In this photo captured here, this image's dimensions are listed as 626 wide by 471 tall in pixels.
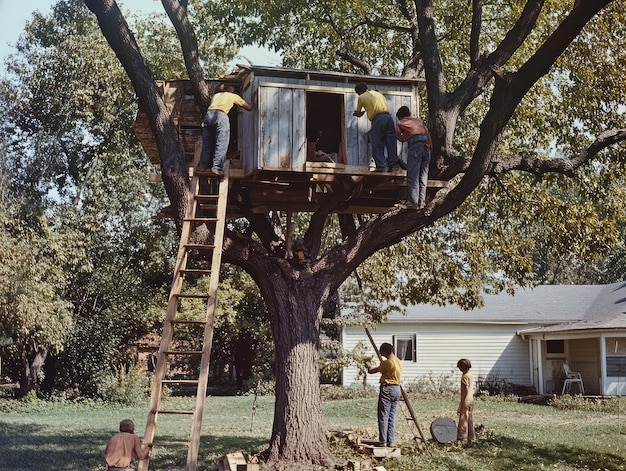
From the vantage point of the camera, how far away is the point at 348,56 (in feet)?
54.1

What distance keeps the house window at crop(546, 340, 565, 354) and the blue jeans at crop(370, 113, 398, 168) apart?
25.4 m

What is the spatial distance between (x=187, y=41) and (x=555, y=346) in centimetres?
2752

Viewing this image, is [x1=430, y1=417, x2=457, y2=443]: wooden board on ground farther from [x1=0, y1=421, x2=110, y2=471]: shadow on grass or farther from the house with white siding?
the house with white siding

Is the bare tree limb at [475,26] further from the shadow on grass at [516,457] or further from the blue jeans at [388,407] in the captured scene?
the shadow on grass at [516,457]

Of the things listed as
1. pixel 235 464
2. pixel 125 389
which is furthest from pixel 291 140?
pixel 125 389

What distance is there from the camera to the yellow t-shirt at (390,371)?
45.5 ft

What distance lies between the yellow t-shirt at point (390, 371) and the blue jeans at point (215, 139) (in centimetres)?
499

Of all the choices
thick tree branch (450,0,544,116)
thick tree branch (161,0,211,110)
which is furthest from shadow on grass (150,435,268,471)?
thick tree branch (450,0,544,116)

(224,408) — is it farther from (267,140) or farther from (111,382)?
(267,140)

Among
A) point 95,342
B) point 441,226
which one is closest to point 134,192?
point 95,342

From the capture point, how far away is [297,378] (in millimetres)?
12102

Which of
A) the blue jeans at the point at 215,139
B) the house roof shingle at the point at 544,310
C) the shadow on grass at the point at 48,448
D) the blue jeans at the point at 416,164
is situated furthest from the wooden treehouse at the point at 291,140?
the house roof shingle at the point at 544,310

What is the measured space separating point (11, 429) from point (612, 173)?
16763mm

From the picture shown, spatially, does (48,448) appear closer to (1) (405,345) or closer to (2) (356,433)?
(2) (356,433)
